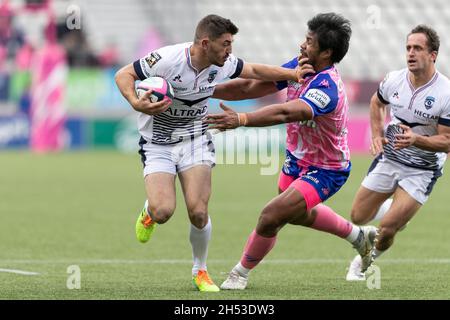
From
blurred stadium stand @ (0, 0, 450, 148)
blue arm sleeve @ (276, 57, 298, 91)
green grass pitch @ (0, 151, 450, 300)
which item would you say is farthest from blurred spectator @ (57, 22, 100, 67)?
blue arm sleeve @ (276, 57, 298, 91)

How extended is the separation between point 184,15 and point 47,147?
23.3 ft

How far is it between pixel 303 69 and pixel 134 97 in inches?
55.9

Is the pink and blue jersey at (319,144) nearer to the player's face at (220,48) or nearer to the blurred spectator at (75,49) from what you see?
the player's face at (220,48)

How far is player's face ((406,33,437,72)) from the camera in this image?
9156 mm

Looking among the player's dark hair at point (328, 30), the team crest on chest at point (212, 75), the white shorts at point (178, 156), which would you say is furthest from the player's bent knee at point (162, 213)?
the player's dark hair at point (328, 30)

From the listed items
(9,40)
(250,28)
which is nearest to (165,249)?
(9,40)

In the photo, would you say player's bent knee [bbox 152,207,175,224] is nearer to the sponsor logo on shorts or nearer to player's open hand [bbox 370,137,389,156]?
the sponsor logo on shorts

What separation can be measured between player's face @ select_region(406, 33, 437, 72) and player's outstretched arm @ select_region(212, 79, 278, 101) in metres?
1.22

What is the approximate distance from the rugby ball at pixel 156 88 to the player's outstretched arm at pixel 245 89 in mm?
920

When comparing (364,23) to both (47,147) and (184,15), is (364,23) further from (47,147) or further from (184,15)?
(47,147)

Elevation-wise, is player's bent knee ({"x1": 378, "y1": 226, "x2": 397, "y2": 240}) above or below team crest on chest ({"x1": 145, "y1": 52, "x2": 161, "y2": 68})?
below

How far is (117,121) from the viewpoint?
2822 centimetres
